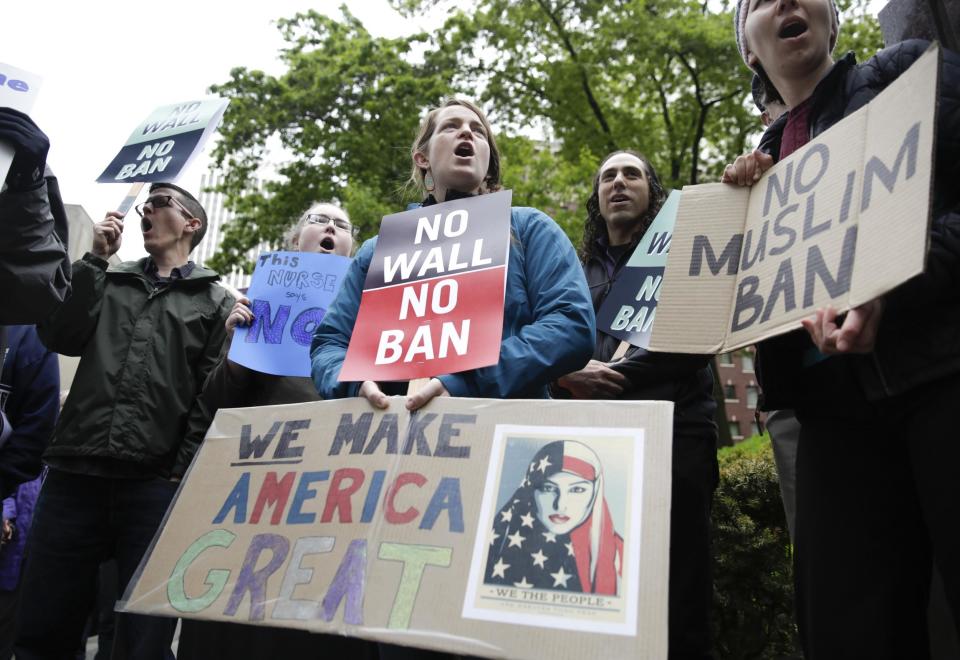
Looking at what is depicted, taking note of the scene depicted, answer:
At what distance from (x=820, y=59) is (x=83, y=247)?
12.5m

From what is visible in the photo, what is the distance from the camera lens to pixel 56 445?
2.85 metres

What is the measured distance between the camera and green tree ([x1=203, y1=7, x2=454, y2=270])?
1397 cm

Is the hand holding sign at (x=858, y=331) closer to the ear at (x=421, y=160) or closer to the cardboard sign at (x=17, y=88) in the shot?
the ear at (x=421, y=160)

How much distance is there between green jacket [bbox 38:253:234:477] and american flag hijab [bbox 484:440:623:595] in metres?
1.83

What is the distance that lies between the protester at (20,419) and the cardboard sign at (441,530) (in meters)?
1.62

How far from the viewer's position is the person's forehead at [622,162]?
11.3 feet

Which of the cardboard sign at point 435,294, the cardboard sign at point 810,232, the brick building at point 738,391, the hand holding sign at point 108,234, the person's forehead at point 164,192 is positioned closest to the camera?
the cardboard sign at point 810,232

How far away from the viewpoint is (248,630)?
8.86 ft

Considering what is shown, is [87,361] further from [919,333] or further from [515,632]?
[919,333]

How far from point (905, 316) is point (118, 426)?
2658 mm

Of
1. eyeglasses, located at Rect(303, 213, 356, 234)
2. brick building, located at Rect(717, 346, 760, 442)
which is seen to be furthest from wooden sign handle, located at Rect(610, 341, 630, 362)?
brick building, located at Rect(717, 346, 760, 442)

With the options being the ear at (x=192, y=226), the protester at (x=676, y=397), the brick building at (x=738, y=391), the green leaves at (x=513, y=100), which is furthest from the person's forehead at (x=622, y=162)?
the brick building at (x=738, y=391)

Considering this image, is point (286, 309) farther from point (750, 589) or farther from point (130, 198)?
point (750, 589)

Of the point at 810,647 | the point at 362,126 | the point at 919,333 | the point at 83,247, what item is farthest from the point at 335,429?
the point at 362,126
